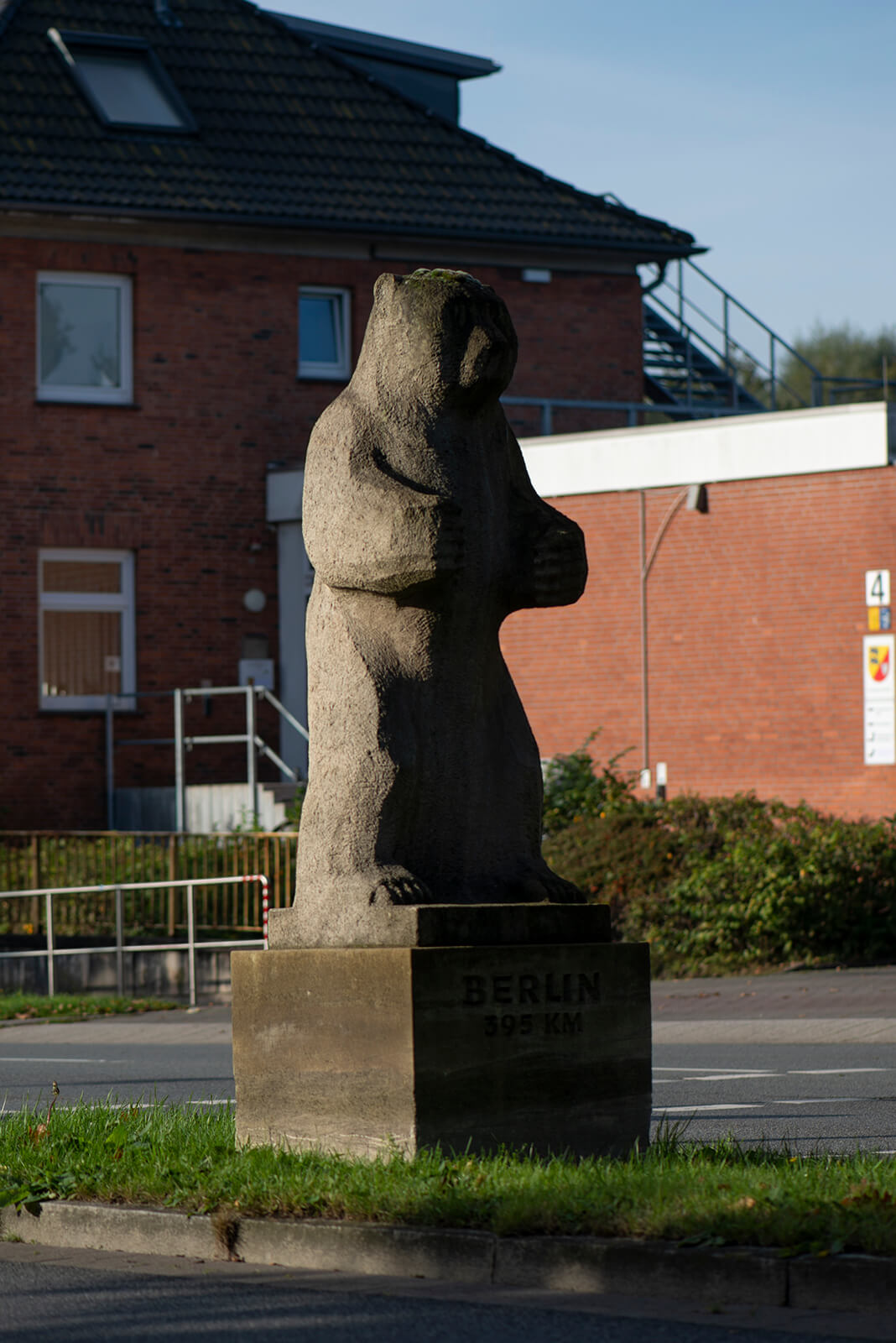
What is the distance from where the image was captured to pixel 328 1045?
23.4 feet

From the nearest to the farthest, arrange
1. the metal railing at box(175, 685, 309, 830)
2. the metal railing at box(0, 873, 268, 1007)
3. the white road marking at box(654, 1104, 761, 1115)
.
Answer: the white road marking at box(654, 1104, 761, 1115) < the metal railing at box(0, 873, 268, 1007) < the metal railing at box(175, 685, 309, 830)

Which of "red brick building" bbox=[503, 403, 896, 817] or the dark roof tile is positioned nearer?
"red brick building" bbox=[503, 403, 896, 817]

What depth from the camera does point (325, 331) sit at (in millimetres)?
29812

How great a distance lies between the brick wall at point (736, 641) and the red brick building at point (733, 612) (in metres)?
0.02

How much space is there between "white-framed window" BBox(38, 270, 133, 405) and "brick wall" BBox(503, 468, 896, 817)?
21.5 feet

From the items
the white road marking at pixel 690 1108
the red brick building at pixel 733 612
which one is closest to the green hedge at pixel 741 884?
the red brick building at pixel 733 612

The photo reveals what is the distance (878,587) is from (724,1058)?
32.0ft

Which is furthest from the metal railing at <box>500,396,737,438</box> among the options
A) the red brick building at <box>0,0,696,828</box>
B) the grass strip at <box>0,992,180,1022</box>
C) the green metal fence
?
the grass strip at <box>0,992,180,1022</box>

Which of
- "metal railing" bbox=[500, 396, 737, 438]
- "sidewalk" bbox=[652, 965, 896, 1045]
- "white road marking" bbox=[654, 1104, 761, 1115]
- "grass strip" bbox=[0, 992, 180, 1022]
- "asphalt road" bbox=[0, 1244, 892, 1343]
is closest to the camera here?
"asphalt road" bbox=[0, 1244, 892, 1343]

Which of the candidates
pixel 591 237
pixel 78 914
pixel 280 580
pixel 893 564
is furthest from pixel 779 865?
pixel 591 237

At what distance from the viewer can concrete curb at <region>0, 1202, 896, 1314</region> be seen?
553cm

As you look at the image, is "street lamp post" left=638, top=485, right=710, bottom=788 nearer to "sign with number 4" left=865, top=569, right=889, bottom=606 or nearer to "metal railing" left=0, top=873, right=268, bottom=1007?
"sign with number 4" left=865, top=569, right=889, bottom=606

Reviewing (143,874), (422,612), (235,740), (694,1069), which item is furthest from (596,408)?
(422,612)

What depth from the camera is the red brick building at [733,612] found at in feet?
74.9
